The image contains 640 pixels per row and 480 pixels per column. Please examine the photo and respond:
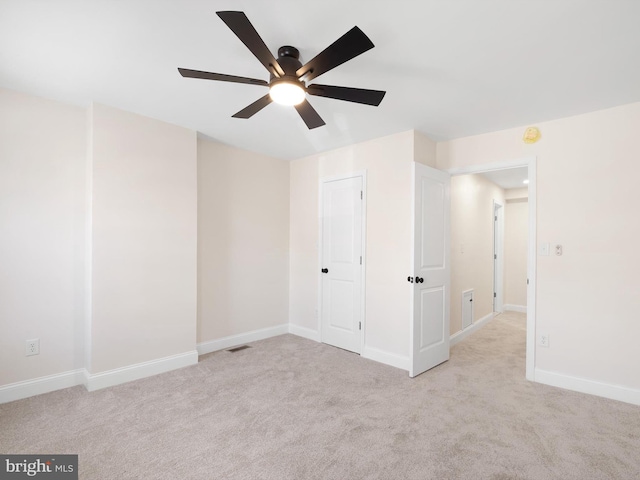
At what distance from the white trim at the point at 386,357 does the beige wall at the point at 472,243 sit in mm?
1145

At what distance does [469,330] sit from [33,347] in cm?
501

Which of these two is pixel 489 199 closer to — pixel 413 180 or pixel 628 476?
pixel 413 180

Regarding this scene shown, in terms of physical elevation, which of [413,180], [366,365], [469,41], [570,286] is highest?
[469,41]

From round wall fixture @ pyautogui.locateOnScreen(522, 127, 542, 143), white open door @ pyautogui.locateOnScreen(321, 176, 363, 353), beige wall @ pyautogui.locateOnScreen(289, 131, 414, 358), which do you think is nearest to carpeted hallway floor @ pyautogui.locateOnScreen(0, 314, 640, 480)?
beige wall @ pyautogui.locateOnScreen(289, 131, 414, 358)

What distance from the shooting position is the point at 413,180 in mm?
3188

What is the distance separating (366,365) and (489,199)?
3.74 m

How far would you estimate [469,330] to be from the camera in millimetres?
4629

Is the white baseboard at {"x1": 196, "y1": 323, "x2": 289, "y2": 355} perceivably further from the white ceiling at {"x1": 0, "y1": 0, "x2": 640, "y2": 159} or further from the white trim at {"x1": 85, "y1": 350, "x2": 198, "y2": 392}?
the white ceiling at {"x1": 0, "y1": 0, "x2": 640, "y2": 159}

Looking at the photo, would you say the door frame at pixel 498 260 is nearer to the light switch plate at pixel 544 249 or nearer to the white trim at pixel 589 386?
the light switch plate at pixel 544 249

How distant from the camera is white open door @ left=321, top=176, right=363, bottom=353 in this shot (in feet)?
12.9

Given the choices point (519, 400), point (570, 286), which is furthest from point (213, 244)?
point (570, 286)

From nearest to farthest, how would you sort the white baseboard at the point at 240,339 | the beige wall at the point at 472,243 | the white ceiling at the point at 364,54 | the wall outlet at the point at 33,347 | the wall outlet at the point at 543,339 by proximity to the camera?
the white ceiling at the point at 364,54
the wall outlet at the point at 33,347
the wall outlet at the point at 543,339
the white baseboard at the point at 240,339
the beige wall at the point at 472,243

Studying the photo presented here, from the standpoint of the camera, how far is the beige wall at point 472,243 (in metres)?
4.34

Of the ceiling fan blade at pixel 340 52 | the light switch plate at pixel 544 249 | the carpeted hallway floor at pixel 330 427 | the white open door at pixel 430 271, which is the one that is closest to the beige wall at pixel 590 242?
the light switch plate at pixel 544 249
